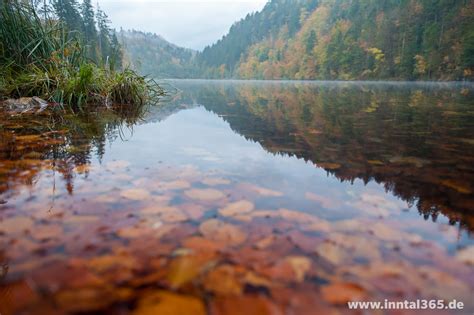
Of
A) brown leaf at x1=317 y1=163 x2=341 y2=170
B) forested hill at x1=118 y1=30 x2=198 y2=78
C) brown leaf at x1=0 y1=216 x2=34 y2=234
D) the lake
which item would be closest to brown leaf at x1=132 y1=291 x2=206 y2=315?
the lake

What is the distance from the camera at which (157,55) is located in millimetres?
142375

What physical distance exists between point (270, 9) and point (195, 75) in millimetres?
30917

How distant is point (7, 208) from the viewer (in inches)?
45.8

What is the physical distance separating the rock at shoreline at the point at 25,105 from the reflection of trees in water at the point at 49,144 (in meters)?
0.44

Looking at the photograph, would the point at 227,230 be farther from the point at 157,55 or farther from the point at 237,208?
the point at 157,55

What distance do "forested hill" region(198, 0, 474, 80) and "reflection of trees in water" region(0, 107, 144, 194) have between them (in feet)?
107

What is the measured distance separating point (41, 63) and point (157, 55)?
148601 mm

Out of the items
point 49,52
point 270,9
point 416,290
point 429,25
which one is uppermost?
point 270,9

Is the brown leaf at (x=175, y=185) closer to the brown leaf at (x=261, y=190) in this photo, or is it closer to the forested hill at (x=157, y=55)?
the brown leaf at (x=261, y=190)

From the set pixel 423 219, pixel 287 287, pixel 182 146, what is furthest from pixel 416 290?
pixel 182 146

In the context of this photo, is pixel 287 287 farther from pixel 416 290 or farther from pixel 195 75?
pixel 195 75

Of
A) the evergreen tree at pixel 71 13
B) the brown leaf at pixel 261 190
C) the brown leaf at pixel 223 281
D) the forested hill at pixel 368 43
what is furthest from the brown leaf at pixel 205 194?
the evergreen tree at pixel 71 13

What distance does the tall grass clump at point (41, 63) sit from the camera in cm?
443

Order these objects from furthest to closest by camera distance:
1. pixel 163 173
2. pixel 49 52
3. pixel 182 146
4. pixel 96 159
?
pixel 49 52
pixel 182 146
pixel 96 159
pixel 163 173
